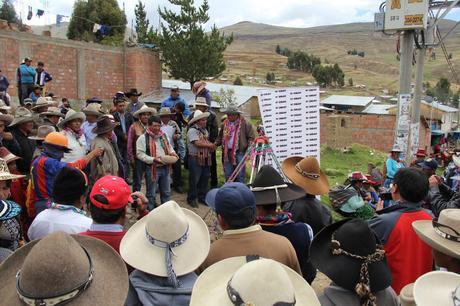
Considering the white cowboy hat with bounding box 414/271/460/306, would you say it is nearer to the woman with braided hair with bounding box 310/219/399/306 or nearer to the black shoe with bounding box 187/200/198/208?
the woman with braided hair with bounding box 310/219/399/306

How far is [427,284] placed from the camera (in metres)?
2.00

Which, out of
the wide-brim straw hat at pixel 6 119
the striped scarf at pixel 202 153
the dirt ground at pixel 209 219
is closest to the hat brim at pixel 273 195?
the dirt ground at pixel 209 219

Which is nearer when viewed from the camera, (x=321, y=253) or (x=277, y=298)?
(x=277, y=298)

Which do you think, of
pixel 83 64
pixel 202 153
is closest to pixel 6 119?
pixel 202 153

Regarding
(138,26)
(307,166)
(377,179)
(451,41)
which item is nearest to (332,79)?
(138,26)

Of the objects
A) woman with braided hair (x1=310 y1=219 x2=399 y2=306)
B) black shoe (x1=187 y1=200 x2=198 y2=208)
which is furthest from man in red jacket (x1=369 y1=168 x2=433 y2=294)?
black shoe (x1=187 y1=200 x2=198 y2=208)

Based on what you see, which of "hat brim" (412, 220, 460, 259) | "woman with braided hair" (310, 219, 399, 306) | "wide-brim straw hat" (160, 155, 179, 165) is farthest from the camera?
"wide-brim straw hat" (160, 155, 179, 165)

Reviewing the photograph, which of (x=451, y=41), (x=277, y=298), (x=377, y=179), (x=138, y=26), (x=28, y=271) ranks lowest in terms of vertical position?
(x=377, y=179)

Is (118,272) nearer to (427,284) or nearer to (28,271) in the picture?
(28,271)

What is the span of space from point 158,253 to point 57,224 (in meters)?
1.24

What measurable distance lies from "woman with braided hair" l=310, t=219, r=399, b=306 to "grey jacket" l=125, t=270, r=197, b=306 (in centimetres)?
74

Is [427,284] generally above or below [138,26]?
below

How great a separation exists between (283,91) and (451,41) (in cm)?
20481

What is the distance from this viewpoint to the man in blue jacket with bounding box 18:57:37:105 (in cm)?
1179
